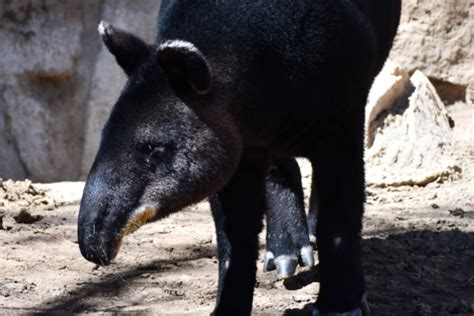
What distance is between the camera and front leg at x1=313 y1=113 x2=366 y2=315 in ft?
13.5

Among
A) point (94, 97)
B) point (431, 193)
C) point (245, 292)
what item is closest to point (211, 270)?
point (245, 292)

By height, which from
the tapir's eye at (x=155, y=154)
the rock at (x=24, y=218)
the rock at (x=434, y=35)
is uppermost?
the rock at (x=434, y=35)

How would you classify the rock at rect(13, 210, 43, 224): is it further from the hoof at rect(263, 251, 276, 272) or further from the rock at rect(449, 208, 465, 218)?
the rock at rect(449, 208, 465, 218)

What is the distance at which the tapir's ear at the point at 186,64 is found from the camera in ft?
11.4

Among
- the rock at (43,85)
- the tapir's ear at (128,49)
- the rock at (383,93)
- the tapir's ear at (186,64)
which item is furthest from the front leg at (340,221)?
the rock at (43,85)

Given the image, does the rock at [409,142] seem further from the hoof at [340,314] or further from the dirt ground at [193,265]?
the hoof at [340,314]

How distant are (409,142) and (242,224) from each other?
9.28 feet

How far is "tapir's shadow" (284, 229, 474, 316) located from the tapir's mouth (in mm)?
1028

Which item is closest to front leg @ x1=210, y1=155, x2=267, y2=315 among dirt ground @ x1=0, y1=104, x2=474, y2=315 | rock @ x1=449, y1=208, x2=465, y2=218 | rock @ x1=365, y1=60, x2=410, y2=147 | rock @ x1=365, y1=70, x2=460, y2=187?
dirt ground @ x1=0, y1=104, x2=474, y2=315

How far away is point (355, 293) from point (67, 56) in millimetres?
6711

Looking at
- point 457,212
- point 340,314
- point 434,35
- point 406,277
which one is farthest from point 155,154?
point 434,35

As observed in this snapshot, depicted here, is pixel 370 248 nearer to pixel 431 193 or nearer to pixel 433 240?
pixel 433 240

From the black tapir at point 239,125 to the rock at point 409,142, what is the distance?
2.14 meters

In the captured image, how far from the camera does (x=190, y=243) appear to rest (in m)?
5.41
